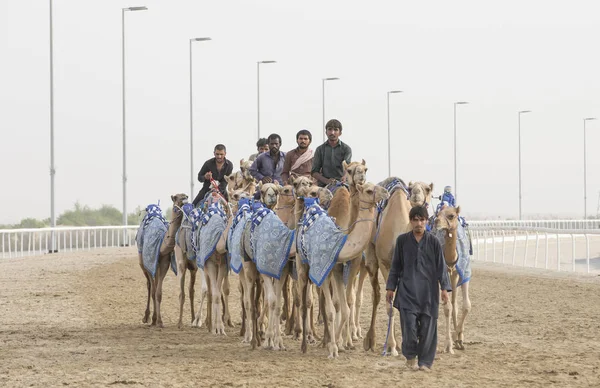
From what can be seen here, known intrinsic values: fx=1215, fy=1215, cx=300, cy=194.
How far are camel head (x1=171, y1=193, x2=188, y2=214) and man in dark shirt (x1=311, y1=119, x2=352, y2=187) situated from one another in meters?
3.27

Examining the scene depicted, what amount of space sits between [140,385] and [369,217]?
13.0 feet

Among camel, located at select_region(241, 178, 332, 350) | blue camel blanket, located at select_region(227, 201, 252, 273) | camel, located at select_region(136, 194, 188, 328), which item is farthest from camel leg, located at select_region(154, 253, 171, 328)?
camel, located at select_region(241, 178, 332, 350)

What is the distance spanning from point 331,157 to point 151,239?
410 cm

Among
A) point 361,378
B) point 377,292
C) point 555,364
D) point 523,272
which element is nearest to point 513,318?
point 377,292

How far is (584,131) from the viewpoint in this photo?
82938 mm

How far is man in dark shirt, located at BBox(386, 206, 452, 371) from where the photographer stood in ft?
45.5

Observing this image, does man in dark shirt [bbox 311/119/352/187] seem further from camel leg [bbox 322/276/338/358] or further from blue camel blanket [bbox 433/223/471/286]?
camel leg [bbox 322/276/338/358]

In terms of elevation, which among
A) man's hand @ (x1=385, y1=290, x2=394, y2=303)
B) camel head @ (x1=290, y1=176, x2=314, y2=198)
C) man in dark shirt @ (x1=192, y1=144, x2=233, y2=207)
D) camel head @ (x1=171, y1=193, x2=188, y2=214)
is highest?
man in dark shirt @ (x1=192, y1=144, x2=233, y2=207)

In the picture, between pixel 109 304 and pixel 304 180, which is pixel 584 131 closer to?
pixel 109 304

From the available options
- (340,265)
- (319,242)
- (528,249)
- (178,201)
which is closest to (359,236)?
(319,242)

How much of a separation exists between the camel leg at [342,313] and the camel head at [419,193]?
4.72 feet

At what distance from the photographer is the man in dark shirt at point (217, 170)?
21.8 metres

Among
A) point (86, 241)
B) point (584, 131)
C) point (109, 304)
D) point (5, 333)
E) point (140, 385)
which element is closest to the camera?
point (140, 385)

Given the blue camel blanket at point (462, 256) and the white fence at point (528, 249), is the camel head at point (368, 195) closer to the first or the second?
the blue camel blanket at point (462, 256)
